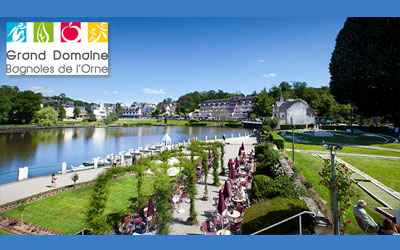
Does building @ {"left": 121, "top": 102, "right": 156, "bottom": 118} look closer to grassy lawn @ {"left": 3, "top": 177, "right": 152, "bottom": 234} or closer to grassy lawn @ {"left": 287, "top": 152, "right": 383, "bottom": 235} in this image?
grassy lawn @ {"left": 3, "top": 177, "right": 152, "bottom": 234}

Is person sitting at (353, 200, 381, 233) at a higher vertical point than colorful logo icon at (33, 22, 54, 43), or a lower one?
lower

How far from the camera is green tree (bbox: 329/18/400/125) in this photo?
55.4 ft

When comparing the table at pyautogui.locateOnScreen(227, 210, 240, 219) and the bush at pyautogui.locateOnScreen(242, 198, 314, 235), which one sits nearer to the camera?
the bush at pyautogui.locateOnScreen(242, 198, 314, 235)

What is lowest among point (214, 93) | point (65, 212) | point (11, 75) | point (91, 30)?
point (65, 212)

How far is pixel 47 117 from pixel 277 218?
61.5 metres

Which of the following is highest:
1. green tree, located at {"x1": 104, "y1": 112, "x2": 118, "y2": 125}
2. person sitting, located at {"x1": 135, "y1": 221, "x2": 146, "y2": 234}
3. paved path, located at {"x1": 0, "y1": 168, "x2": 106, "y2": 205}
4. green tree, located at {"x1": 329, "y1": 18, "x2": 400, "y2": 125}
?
green tree, located at {"x1": 329, "y1": 18, "x2": 400, "y2": 125}

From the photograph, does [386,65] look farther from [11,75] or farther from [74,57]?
[11,75]

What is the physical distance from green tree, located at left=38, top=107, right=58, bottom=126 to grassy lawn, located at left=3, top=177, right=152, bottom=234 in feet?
160

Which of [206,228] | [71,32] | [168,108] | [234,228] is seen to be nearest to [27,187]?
[71,32]

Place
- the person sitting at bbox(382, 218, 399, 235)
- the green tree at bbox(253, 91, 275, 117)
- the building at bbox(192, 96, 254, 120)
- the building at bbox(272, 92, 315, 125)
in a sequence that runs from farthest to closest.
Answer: the building at bbox(192, 96, 254, 120), the green tree at bbox(253, 91, 275, 117), the building at bbox(272, 92, 315, 125), the person sitting at bbox(382, 218, 399, 235)

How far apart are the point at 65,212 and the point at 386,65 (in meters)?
26.0

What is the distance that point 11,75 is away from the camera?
6.33m

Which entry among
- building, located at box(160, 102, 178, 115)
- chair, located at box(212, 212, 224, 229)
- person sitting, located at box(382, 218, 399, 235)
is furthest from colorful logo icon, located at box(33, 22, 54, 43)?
building, located at box(160, 102, 178, 115)

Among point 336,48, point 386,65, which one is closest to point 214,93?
point 336,48
